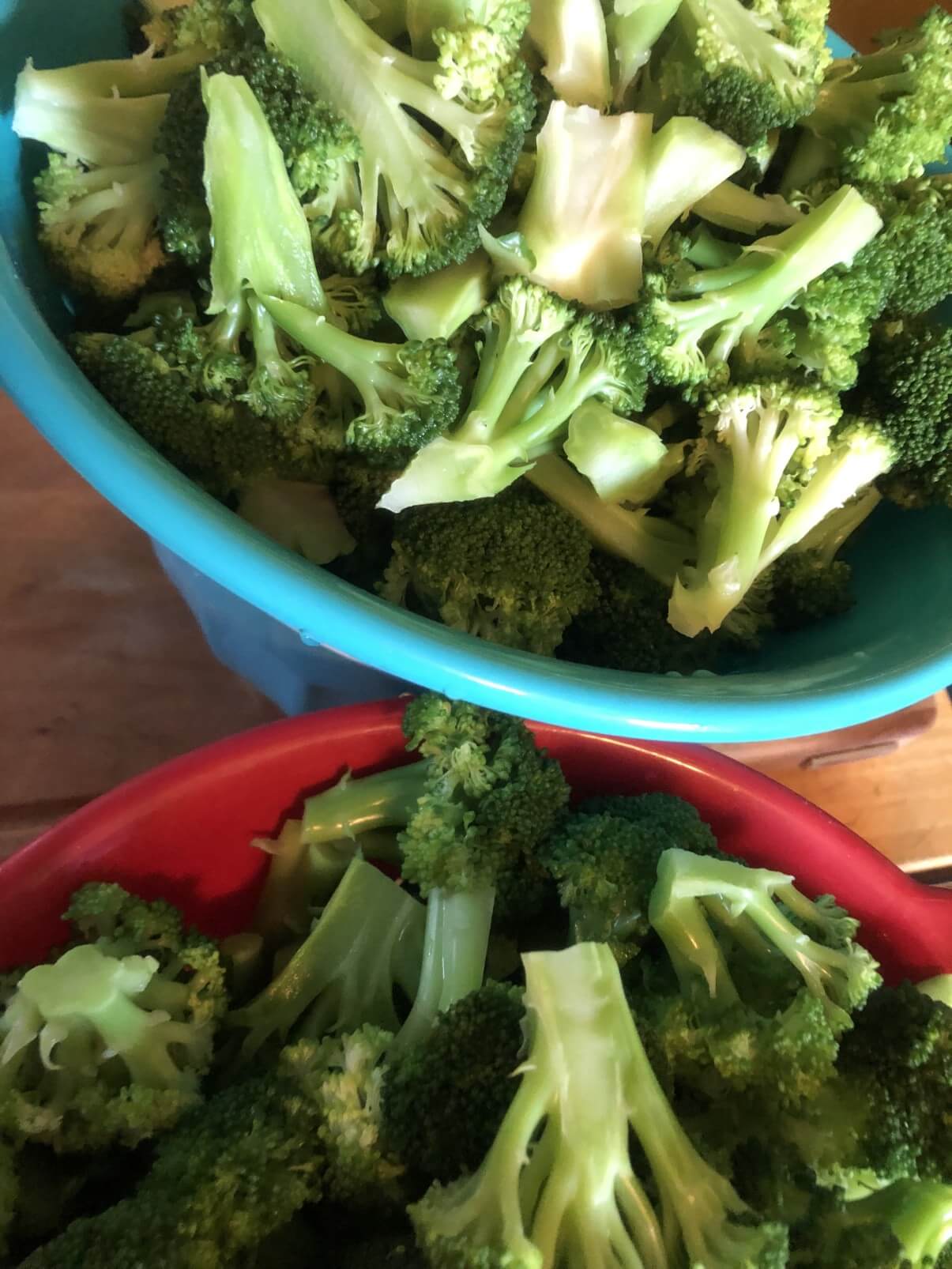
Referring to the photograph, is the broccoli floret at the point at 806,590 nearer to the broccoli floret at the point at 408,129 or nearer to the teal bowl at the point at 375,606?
the teal bowl at the point at 375,606

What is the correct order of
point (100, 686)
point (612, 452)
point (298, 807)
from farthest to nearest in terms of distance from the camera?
point (100, 686) < point (298, 807) < point (612, 452)

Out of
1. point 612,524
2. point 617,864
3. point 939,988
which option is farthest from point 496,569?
point 939,988

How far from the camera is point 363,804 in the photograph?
678 millimetres

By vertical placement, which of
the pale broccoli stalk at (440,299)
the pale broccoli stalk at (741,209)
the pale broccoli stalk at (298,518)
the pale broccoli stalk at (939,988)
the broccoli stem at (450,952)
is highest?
the pale broccoli stalk at (741,209)

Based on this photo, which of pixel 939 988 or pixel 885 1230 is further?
pixel 939 988

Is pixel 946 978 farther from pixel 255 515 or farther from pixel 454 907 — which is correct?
pixel 255 515

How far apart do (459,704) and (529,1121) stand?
9.8 inches

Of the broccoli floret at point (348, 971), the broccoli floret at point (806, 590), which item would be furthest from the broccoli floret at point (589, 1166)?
the broccoli floret at point (806, 590)

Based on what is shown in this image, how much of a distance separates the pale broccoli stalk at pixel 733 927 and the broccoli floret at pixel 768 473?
154mm

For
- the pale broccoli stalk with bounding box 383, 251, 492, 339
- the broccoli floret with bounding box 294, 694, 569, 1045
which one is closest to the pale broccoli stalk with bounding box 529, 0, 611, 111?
the pale broccoli stalk with bounding box 383, 251, 492, 339

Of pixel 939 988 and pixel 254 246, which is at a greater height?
pixel 254 246

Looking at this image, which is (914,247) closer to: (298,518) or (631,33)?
(631,33)

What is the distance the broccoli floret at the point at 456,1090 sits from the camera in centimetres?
55

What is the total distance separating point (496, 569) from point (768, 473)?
0.18 meters
